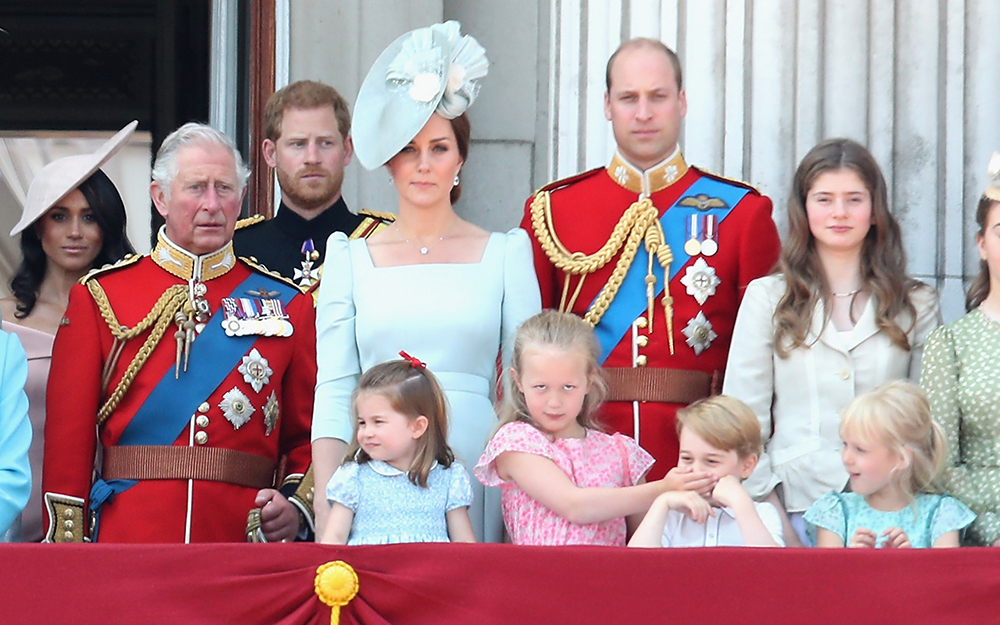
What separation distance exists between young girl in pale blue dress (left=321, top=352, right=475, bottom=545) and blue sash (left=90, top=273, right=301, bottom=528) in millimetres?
628

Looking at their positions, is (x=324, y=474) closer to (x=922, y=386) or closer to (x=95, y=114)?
(x=922, y=386)

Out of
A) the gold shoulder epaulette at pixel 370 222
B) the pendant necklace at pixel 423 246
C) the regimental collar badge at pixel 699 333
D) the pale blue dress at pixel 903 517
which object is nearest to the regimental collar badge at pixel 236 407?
the pendant necklace at pixel 423 246

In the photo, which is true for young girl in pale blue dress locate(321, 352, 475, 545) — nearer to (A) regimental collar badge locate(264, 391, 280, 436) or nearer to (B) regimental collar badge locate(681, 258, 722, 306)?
(A) regimental collar badge locate(264, 391, 280, 436)

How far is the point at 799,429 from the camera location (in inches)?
154

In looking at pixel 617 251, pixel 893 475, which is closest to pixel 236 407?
pixel 617 251

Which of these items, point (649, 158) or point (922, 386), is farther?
point (649, 158)

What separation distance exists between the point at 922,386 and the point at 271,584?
1447 millimetres

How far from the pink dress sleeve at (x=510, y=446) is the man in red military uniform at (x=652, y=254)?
1.30 ft

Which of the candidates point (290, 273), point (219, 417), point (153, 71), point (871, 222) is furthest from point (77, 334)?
point (153, 71)

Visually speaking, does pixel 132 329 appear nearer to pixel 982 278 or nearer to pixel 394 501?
pixel 394 501

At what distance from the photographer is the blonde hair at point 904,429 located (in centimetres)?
354

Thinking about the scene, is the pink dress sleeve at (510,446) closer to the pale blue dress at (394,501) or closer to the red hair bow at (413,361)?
the pale blue dress at (394,501)

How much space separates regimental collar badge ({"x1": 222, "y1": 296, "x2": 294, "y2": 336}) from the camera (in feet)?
13.8

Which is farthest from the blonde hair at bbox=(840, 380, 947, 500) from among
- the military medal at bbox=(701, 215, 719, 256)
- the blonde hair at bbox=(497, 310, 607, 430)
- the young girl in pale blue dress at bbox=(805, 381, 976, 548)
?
the military medal at bbox=(701, 215, 719, 256)
